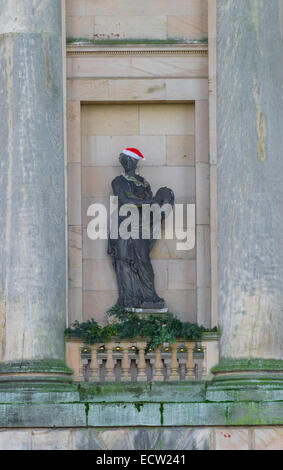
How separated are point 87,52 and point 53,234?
3356mm

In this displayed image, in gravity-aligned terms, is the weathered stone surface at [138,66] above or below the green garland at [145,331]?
above

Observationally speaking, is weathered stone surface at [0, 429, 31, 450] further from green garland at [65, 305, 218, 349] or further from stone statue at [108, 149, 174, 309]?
stone statue at [108, 149, 174, 309]

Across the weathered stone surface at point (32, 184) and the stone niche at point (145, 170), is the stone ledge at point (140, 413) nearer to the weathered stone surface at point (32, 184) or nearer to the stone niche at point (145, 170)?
the weathered stone surface at point (32, 184)

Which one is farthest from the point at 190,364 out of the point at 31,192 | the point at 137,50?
the point at 137,50

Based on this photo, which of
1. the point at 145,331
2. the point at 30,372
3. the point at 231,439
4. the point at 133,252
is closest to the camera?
the point at 231,439

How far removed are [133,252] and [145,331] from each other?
159cm

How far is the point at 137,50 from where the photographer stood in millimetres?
26344

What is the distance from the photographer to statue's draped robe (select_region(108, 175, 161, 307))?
25750 millimetres

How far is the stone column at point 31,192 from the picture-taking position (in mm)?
24250

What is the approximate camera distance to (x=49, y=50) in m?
25.1

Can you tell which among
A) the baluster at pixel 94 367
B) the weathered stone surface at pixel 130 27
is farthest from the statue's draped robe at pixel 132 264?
the weathered stone surface at pixel 130 27

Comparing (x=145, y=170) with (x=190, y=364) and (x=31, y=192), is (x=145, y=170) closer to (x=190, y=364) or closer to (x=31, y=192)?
(x=31, y=192)

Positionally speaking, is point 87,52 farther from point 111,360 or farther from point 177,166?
point 111,360

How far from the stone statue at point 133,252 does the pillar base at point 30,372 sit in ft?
6.59
